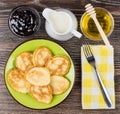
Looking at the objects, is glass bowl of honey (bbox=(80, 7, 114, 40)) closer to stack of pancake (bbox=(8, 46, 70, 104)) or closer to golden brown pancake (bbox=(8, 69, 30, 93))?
stack of pancake (bbox=(8, 46, 70, 104))

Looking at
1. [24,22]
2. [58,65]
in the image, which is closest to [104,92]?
[58,65]

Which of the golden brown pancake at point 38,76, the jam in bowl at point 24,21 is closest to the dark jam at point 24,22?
the jam in bowl at point 24,21

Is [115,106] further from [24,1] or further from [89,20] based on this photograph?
[24,1]

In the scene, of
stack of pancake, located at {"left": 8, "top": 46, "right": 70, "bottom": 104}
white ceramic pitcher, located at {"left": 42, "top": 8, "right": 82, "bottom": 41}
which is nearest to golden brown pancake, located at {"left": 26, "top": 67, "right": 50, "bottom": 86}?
stack of pancake, located at {"left": 8, "top": 46, "right": 70, "bottom": 104}

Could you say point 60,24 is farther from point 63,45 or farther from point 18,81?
point 18,81

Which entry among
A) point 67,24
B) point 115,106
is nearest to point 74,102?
point 115,106

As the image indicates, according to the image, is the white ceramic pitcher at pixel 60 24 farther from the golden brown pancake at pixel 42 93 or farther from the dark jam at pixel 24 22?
the golden brown pancake at pixel 42 93
